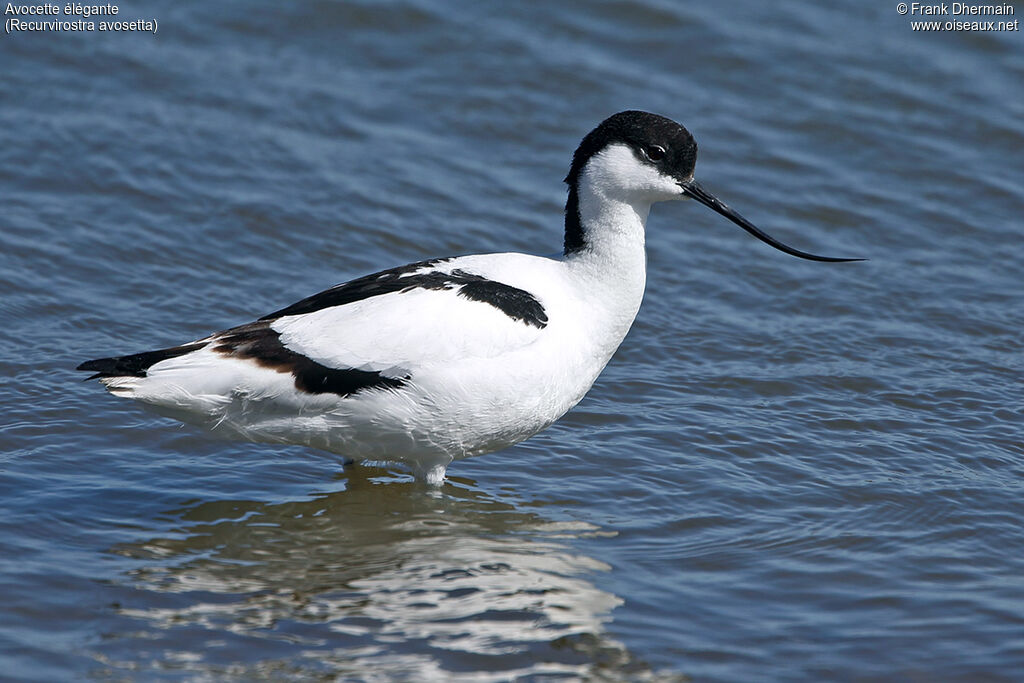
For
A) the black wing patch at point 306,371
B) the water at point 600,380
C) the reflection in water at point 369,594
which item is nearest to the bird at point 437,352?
the black wing patch at point 306,371

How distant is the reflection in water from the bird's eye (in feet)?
6.30

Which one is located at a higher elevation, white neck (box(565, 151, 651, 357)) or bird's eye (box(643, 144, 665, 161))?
bird's eye (box(643, 144, 665, 161))

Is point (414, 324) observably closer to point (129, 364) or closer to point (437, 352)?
point (437, 352)

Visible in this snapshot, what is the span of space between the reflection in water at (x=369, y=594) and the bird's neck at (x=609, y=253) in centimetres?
115

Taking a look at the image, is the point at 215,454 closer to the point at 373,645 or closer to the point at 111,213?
the point at 373,645

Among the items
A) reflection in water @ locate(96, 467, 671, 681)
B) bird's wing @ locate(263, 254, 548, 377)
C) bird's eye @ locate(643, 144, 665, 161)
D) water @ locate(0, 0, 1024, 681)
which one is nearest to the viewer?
reflection in water @ locate(96, 467, 671, 681)

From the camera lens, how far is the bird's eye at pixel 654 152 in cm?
670

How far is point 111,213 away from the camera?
10195 mm

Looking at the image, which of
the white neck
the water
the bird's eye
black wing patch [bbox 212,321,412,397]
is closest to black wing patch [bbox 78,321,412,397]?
black wing patch [bbox 212,321,412,397]

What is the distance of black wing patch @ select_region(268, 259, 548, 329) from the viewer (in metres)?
6.35

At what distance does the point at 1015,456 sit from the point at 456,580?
11.5 feet

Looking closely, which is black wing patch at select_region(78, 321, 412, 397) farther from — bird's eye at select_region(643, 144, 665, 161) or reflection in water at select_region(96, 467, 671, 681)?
bird's eye at select_region(643, 144, 665, 161)

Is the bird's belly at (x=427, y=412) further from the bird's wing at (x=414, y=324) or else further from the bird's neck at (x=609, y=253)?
the bird's neck at (x=609, y=253)

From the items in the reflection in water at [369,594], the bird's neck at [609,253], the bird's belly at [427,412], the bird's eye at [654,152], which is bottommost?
the reflection in water at [369,594]
